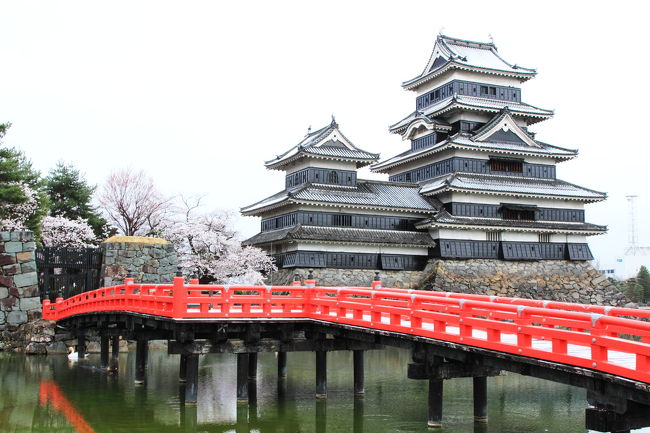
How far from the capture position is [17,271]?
34.0 meters

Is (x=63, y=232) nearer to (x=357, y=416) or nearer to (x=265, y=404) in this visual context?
(x=265, y=404)

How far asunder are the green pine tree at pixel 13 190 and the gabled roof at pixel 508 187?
84.5 ft

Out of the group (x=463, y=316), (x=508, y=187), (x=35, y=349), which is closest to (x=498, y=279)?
(x=508, y=187)

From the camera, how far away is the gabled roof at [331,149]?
151ft

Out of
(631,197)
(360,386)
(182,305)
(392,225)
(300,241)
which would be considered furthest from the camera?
(631,197)

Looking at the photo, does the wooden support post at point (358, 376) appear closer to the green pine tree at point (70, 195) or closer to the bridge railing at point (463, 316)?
the bridge railing at point (463, 316)

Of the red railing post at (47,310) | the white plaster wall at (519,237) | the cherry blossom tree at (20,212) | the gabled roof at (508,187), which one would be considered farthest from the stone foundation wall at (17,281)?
the white plaster wall at (519,237)

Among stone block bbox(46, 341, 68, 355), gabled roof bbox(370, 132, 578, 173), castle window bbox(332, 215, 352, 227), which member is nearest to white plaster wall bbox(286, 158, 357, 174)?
castle window bbox(332, 215, 352, 227)

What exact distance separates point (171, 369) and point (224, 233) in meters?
22.5

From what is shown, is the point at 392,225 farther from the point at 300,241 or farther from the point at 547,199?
the point at 547,199

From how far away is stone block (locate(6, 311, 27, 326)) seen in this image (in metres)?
33.4

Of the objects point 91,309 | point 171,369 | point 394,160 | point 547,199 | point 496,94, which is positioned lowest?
point 171,369

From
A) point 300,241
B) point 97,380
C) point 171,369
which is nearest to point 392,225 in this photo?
point 300,241

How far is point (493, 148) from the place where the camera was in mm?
49688
